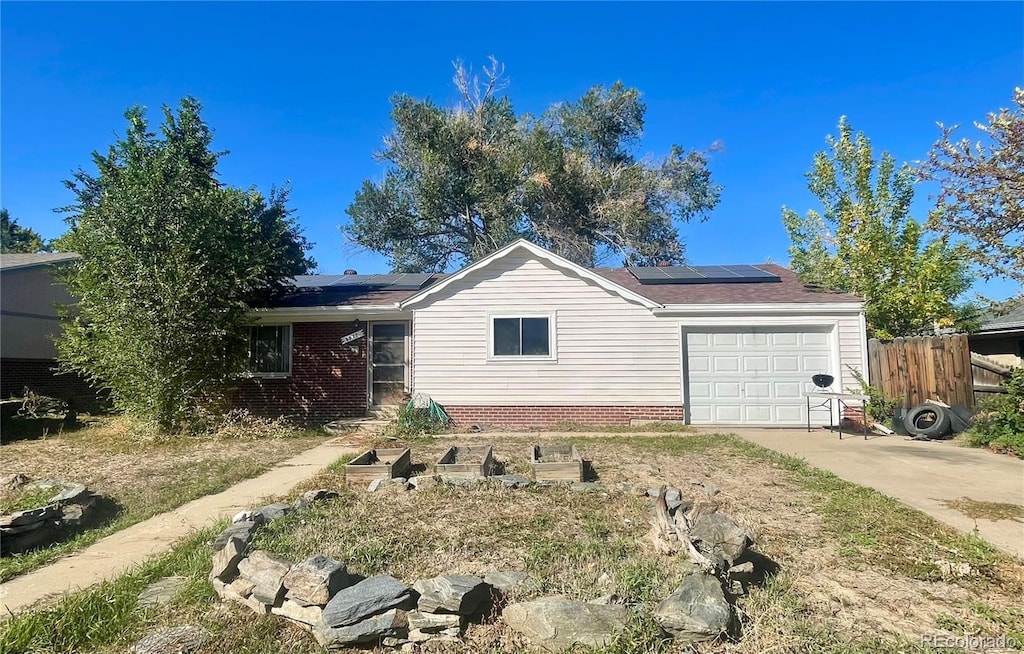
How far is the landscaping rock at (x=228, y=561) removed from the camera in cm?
336

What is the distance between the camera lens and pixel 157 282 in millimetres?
9367

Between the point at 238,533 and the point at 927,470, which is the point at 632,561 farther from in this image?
A: the point at 927,470

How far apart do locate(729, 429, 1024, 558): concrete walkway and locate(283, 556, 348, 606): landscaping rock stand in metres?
4.72

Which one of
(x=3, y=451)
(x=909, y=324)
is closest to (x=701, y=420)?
(x=909, y=324)

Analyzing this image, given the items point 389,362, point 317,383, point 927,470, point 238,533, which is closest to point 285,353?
point 317,383

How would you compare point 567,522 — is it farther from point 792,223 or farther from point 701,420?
point 792,223

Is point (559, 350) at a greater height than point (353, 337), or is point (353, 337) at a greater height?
point (353, 337)

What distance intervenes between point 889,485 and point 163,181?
39.7 feet

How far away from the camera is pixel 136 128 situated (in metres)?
10.6

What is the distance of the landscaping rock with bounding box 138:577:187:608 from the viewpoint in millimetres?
3193

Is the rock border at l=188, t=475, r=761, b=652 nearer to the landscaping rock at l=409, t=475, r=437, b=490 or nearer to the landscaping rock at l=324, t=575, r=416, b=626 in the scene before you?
the landscaping rock at l=324, t=575, r=416, b=626

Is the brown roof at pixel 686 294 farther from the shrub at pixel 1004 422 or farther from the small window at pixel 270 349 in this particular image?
the shrub at pixel 1004 422

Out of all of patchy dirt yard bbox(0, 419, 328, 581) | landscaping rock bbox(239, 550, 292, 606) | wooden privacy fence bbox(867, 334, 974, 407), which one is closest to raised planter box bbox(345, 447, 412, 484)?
patchy dirt yard bbox(0, 419, 328, 581)

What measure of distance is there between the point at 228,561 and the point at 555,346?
27.5 feet
